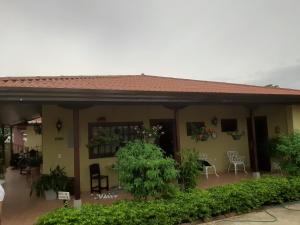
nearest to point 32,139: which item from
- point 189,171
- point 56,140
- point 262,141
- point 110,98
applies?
point 56,140

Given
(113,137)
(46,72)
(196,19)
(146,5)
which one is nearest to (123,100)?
(113,137)

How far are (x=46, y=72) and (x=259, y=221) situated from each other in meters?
19.2

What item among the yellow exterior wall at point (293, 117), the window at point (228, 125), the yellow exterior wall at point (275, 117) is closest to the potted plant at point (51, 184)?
the window at point (228, 125)

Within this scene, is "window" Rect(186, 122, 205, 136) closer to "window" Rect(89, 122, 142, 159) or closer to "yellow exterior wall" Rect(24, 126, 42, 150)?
"window" Rect(89, 122, 142, 159)

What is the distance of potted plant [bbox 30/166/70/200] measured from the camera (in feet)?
27.0

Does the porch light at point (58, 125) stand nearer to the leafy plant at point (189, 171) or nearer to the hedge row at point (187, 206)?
the hedge row at point (187, 206)

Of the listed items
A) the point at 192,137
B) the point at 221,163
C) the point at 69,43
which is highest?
the point at 69,43

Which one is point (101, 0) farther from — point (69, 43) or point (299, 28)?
point (299, 28)

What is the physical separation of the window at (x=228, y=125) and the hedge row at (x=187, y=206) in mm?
3828

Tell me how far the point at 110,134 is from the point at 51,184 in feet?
7.58

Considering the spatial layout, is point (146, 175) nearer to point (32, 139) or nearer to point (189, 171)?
point (189, 171)

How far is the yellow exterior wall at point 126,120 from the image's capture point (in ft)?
30.4

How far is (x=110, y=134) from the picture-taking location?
9.61m

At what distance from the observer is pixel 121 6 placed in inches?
432
